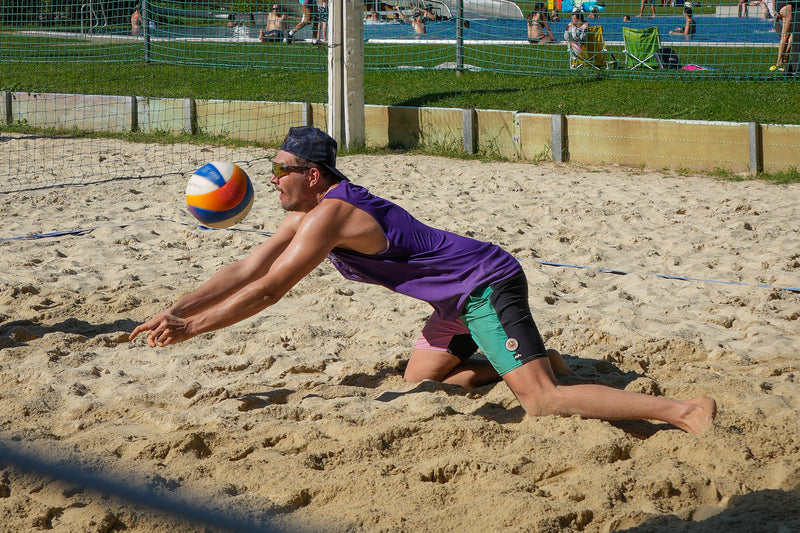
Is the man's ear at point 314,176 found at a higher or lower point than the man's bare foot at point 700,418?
higher

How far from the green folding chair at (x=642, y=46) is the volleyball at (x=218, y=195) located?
10.1 m

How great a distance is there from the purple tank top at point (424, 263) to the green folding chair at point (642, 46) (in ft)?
33.6

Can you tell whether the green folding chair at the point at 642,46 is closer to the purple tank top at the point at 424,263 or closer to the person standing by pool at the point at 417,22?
the person standing by pool at the point at 417,22

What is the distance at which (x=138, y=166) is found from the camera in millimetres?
9234

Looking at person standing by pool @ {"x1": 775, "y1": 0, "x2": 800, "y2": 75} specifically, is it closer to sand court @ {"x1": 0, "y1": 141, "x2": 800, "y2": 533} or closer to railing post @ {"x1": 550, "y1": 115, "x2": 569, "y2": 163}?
railing post @ {"x1": 550, "y1": 115, "x2": 569, "y2": 163}

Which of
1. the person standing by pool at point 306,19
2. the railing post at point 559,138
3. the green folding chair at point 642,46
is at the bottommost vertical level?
the railing post at point 559,138

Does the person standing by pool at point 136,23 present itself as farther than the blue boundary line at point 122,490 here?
Yes

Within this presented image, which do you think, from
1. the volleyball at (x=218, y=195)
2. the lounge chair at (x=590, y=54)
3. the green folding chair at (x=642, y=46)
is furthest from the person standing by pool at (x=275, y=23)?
the volleyball at (x=218, y=195)

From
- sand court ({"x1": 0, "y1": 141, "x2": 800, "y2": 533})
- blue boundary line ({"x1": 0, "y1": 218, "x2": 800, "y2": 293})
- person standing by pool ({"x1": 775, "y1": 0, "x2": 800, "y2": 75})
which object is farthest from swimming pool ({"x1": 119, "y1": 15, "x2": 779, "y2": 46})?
blue boundary line ({"x1": 0, "y1": 218, "x2": 800, "y2": 293})

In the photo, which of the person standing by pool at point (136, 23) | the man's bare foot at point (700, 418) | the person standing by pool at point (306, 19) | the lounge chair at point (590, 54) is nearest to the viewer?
the man's bare foot at point (700, 418)

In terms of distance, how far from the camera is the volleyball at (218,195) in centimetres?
398

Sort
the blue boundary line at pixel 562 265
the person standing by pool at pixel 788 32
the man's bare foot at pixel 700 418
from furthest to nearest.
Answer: the person standing by pool at pixel 788 32, the blue boundary line at pixel 562 265, the man's bare foot at pixel 700 418

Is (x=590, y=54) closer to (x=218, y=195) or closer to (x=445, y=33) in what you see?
(x=445, y=33)

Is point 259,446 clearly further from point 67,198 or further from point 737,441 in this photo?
point 67,198
